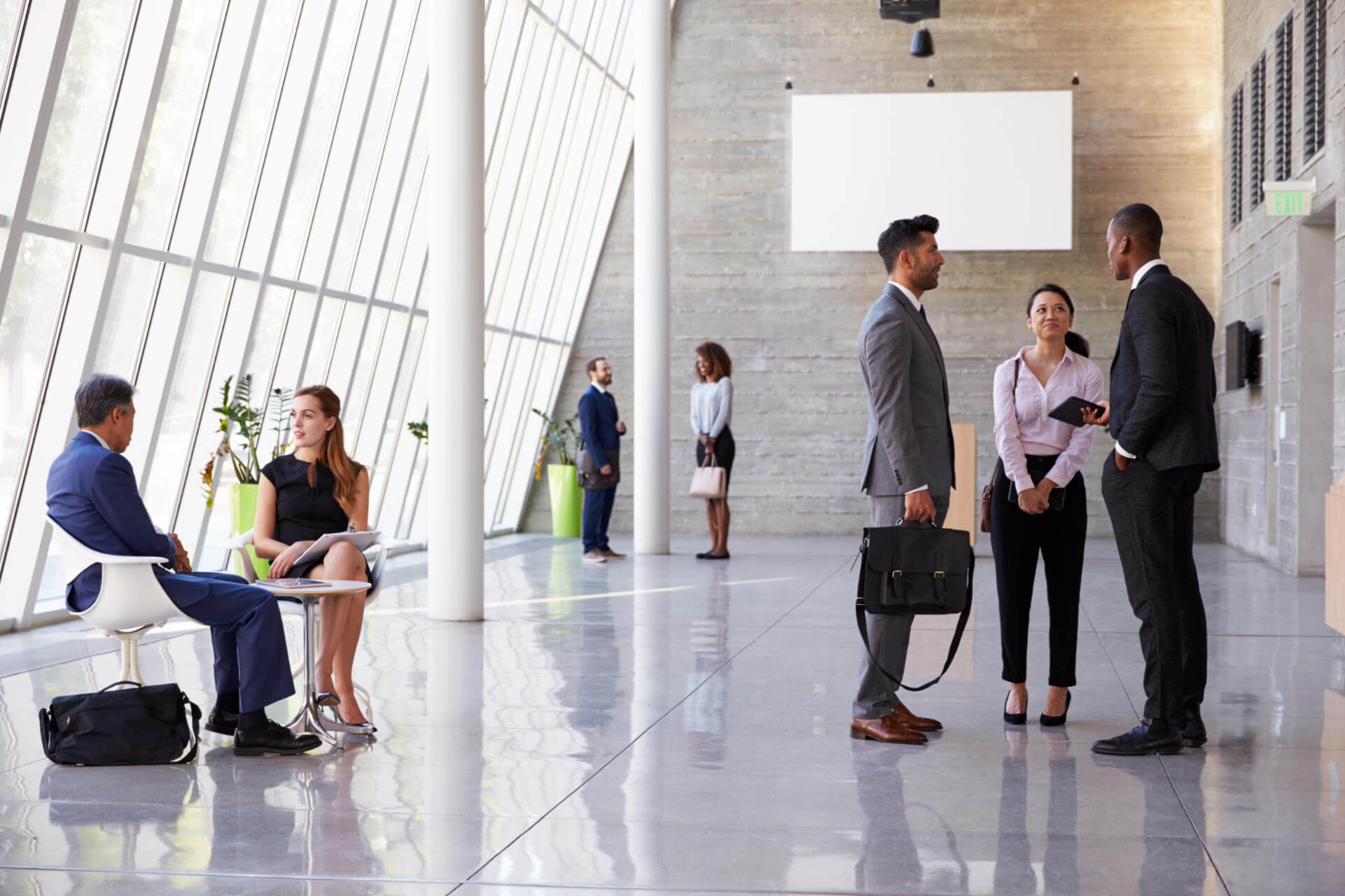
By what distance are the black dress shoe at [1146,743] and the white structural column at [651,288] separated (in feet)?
24.9

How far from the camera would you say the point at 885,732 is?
177 inches

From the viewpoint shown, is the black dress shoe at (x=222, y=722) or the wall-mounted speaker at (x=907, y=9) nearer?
the black dress shoe at (x=222, y=722)

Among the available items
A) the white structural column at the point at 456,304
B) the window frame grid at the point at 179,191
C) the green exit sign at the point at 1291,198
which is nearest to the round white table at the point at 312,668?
the white structural column at the point at 456,304

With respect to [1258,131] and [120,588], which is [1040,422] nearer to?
[120,588]

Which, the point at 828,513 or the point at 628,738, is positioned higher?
the point at 828,513

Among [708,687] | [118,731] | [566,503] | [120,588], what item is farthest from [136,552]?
[566,503]

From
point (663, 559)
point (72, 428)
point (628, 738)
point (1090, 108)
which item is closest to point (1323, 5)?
point (1090, 108)

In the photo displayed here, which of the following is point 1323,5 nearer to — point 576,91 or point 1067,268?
point 1067,268

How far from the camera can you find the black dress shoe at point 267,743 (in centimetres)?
427

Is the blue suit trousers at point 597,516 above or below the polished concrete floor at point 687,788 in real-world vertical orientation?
above

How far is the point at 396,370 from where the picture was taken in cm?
1150

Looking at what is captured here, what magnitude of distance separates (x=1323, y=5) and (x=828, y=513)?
276 inches

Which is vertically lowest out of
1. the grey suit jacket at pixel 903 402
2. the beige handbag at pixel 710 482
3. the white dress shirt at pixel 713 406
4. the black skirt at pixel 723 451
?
the grey suit jacket at pixel 903 402

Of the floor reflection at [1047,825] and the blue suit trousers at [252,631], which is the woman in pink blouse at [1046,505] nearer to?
the floor reflection at [1047,825]
